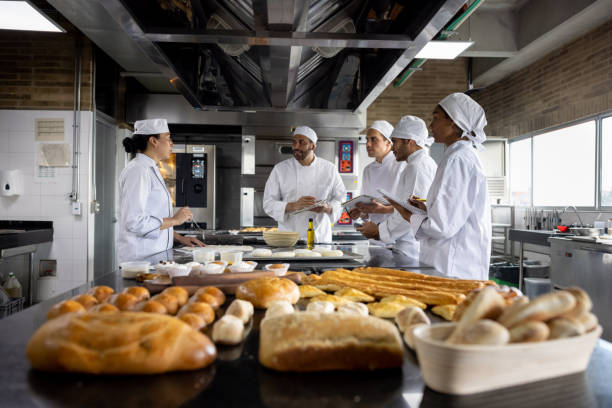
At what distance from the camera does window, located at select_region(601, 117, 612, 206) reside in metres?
5.44

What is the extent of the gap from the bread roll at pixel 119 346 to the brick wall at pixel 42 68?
5.09 meters

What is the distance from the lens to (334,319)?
92 cm

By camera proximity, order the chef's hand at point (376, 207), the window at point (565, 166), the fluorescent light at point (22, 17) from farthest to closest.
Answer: the window at point (565, 166) < the chef's hand at point (376, 207) < the fluorescent light at point (22, 17)

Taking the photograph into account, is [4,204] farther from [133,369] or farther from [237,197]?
[133,369]

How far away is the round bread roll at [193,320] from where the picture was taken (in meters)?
1.02

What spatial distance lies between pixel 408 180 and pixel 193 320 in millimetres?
2713

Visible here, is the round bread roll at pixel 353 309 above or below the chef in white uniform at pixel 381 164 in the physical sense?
below

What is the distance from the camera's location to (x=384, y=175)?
4375 mm

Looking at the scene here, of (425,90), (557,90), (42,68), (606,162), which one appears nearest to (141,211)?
(42,68)

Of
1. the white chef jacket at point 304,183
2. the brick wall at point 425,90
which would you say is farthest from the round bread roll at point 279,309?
the brick wall at point 425,90

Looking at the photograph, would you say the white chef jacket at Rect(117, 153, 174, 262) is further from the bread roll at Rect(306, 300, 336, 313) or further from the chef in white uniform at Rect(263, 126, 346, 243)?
the bread roll at Rect(306, 300, 336, 313)

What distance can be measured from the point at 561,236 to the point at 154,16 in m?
4.62

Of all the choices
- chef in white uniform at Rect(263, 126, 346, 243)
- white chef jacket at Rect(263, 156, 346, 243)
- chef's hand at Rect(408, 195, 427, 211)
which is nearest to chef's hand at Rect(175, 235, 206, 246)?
chef in white uniform at Rect(263, 126, 346, 243)

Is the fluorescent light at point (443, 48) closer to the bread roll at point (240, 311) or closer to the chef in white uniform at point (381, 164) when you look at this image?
the chef in white uniform at point (381, 164)
